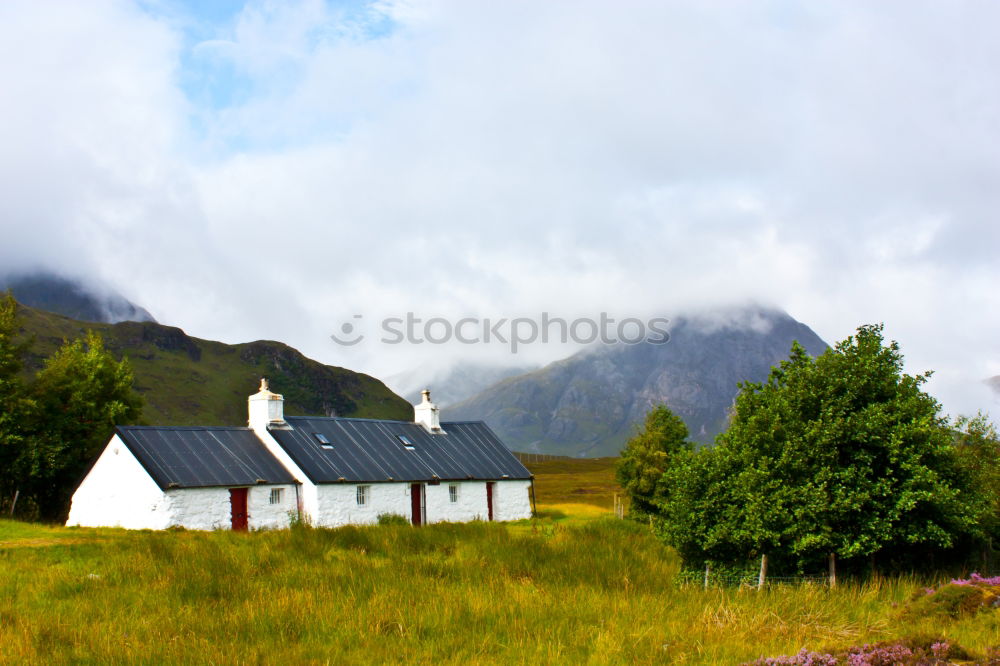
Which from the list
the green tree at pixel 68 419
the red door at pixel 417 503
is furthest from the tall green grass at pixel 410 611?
the red door at pixel 417 503

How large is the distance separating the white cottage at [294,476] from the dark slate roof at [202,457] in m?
0.05

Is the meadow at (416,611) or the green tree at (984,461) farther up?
the green tree at (984,461)

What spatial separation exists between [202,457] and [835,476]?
1037 inches

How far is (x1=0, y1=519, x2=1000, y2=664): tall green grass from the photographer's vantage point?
9922 millimetres

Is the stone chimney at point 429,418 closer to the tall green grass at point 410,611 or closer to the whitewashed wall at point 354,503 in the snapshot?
the whitewashed wall at point 354,503

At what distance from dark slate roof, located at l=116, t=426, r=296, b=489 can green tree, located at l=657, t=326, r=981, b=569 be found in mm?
20906

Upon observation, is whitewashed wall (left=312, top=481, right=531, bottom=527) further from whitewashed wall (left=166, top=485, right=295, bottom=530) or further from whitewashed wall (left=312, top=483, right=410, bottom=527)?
whitewashed wall (left=166, top=485, right=295, bottom=530)

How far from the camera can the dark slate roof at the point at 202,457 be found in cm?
3167

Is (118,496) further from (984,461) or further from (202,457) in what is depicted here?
(984,461)

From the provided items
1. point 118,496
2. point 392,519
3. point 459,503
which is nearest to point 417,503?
point 459,503

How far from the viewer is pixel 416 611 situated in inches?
460

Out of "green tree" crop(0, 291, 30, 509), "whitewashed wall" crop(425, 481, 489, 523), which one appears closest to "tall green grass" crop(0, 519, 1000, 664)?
"green tree" crop(0, 291, 30, 509)

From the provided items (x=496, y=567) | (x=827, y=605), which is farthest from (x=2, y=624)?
(x=827, y=605)

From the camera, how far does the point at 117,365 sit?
39.8 meters
